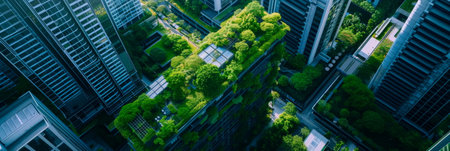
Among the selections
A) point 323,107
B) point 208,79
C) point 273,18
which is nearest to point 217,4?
point 323,107

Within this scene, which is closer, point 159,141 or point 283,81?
point 159,141

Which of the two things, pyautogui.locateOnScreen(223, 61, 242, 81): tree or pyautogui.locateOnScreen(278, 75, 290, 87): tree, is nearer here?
pyautogui.locateOnScreen(223, 61, 242, 81): tree

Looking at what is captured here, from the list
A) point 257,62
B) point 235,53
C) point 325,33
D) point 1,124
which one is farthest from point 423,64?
point 1,124

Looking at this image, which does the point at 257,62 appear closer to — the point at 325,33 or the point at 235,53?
the point at 235,53

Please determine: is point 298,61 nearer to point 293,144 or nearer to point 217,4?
point 293,144

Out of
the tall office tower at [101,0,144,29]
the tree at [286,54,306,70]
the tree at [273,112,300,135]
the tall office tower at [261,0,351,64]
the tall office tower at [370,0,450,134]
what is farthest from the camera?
the tall office tower at [101,0,144,29]

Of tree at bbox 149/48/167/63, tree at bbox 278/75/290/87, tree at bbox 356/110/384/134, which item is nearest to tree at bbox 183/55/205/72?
tree at bbox 278/75/290/87

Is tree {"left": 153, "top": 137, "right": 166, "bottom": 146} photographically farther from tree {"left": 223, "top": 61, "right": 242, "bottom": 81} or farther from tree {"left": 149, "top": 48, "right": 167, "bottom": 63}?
tree {"left": 149, "top": 48, "right": 167, "bottom": 63}
